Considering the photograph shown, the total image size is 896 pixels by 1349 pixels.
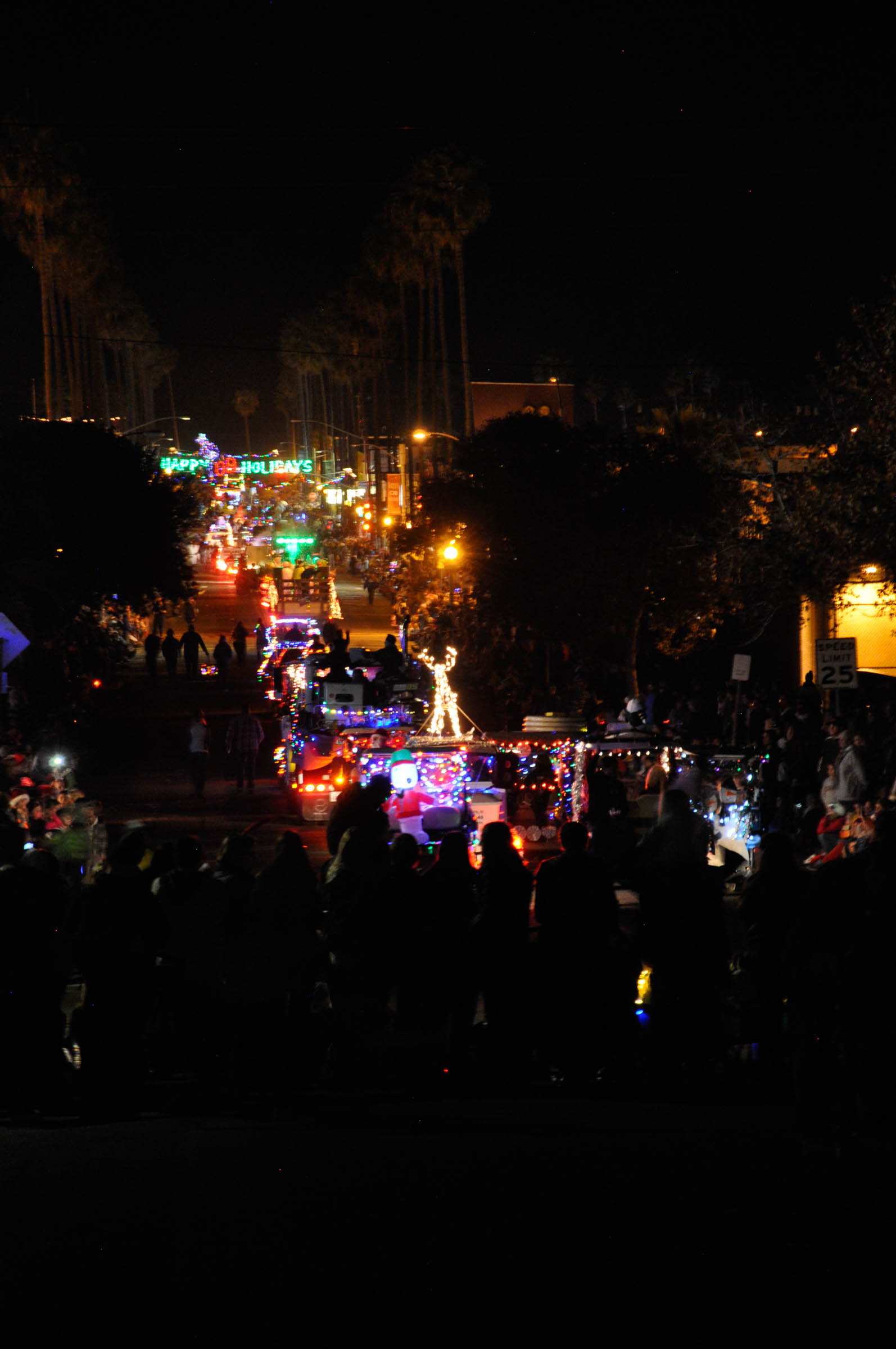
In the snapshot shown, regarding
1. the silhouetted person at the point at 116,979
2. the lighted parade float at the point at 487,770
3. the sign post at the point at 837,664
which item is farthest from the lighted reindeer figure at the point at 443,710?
→ the silhouetted person at the point at 116,979

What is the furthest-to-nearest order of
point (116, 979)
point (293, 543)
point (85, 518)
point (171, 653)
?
point (293, 543) → point (85, 518) → point (171, 653) → point (116, 979)

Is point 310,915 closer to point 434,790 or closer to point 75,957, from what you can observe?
point 75,957

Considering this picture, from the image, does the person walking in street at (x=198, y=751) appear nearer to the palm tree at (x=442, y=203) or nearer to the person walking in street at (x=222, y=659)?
the person walking in street at (x=222, y=659)

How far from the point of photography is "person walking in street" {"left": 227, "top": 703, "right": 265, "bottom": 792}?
80.8 ft

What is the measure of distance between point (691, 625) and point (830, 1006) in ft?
88.7

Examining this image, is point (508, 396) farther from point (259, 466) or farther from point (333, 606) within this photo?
point (333, 606)

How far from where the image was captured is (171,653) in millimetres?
40031

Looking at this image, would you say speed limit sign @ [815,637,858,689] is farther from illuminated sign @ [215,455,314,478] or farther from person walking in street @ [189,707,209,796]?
illuminated sign @ [215,455,314,478]

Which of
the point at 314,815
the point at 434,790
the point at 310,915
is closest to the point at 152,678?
the point at 314,815

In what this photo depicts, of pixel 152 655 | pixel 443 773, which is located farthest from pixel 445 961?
pixel 152 655

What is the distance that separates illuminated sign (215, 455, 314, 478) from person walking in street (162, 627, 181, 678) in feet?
242

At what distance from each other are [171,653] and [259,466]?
80696mm

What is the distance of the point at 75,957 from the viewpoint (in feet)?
25.8

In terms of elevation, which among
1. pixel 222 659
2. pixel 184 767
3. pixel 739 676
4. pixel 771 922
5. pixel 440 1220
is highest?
pixel 222 659
